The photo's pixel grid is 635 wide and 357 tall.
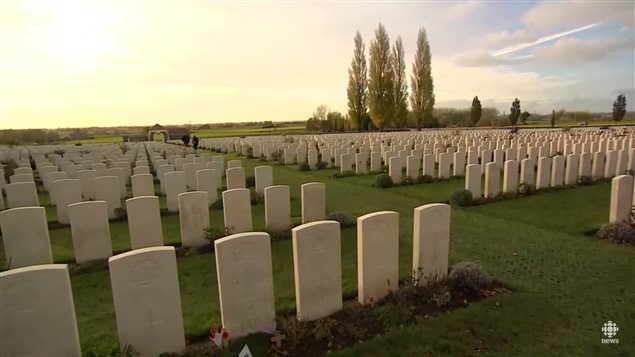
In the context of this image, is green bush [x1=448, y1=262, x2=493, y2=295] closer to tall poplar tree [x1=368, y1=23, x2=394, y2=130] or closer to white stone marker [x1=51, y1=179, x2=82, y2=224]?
white stone marker [x1=51, y1=179, x2=82, y2=224]

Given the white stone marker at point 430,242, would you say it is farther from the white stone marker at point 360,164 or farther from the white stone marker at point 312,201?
the white stone marker at point 360,164

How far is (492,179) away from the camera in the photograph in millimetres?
9609

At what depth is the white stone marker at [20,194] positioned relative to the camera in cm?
838

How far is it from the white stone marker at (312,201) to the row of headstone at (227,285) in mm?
3197

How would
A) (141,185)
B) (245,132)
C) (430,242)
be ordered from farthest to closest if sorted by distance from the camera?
(245,132), (141,185), (430,242)

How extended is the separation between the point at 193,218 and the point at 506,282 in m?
5.16

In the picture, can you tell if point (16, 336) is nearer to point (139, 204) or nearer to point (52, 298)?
point (52, 298)

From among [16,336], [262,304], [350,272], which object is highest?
[16,336]

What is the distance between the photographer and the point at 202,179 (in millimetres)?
9484

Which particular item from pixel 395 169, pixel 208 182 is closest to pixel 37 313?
pixel 208 182

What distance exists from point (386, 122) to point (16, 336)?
49161 mm

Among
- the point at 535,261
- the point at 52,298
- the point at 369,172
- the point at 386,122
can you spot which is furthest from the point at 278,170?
the point at 386,122

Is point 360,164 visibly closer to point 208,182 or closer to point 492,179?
point 492,179

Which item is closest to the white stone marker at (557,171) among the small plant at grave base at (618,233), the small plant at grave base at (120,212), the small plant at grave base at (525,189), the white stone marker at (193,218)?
the small plant at grave base at (525,189)
